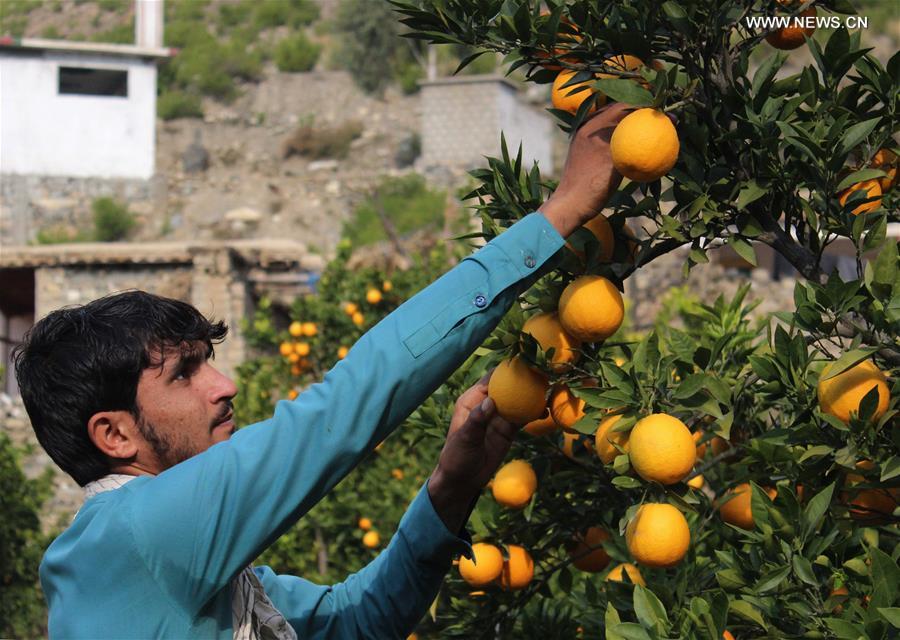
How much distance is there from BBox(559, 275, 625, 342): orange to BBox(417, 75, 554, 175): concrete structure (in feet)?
60.3

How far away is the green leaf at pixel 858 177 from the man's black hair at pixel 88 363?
3.34ft

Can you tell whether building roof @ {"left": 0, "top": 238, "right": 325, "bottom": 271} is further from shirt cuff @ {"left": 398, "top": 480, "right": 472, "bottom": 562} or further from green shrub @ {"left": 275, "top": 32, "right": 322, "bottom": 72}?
green shrub @ {"left": 275, "top": 32, "right": 322, "bottom": 72}

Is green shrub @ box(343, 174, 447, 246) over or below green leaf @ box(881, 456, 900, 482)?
below

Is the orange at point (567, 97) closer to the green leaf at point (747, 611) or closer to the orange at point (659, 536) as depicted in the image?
the orange at point (659, 536)

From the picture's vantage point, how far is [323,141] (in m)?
27.9

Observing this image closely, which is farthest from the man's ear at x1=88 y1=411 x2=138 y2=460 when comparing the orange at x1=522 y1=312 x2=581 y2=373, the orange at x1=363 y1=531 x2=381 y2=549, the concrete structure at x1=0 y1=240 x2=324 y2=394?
the concrete structure at x1=0 y1=240 x2=324 y2=394

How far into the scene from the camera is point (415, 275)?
6844 mm

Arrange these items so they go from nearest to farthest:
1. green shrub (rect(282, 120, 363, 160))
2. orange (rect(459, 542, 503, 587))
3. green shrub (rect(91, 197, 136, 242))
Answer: orange (rect(459, 542, 503, 587)) → green shrub (rect(91, 197, 136, 242)) → green shrub (rect(282, 120, 363, 160))

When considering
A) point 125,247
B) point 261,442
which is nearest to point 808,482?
point 261,442

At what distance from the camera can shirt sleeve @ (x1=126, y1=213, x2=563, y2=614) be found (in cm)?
143

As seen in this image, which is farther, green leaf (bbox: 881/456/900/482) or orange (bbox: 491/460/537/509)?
orange (bbox: 491/460/537/509)

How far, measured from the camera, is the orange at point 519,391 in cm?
179

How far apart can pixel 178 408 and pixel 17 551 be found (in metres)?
6.96

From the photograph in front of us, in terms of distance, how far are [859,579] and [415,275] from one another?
17.2 feet
